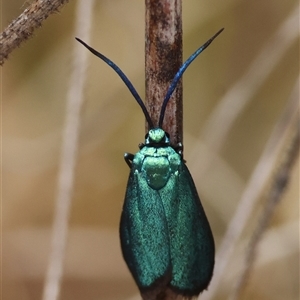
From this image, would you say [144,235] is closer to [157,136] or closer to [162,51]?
[157,136]

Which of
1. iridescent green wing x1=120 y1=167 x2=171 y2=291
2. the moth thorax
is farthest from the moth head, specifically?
iridescent green wing x1=120 y1=167 x2=171 y2=291

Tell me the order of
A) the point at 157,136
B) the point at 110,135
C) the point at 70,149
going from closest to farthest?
the point at 157,136
the point at 70,149
the point at 110,135

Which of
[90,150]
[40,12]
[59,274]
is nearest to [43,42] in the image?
[90,150]

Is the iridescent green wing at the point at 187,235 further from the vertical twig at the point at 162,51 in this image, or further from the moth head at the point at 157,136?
the vertical twig at the point at 162,51

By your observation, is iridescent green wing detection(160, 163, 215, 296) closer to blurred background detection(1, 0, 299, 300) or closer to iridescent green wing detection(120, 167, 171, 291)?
iridescent green wing detection(120, 167, 171, 291)

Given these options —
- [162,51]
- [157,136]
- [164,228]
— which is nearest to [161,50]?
[162,51]
